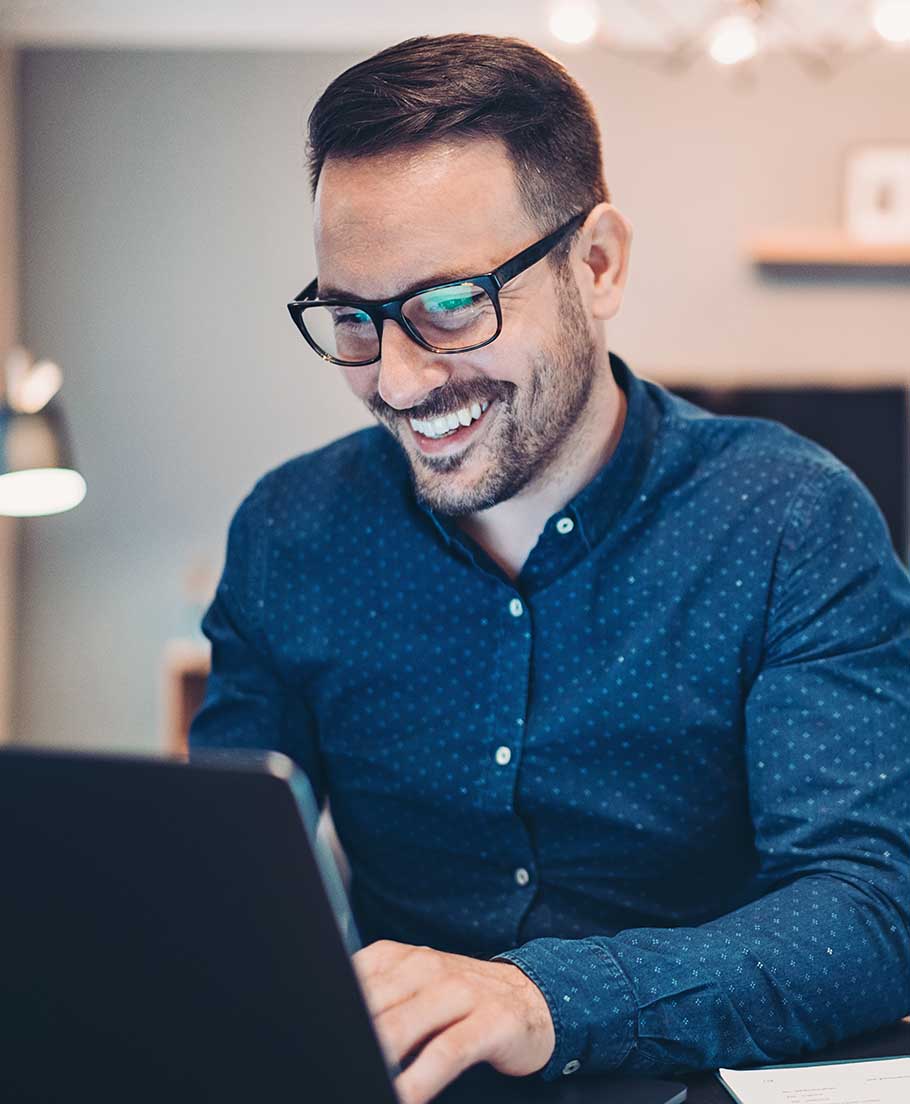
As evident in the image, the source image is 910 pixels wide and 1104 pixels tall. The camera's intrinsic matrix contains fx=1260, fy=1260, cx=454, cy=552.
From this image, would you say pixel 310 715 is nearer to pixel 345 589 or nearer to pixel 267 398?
pixel 345 589

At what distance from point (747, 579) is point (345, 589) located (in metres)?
0.40

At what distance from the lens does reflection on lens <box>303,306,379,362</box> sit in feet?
3.61

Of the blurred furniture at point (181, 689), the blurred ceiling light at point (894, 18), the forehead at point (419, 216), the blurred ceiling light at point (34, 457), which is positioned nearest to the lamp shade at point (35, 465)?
the blurred ceiling light at point (34, 457)

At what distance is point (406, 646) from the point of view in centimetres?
123

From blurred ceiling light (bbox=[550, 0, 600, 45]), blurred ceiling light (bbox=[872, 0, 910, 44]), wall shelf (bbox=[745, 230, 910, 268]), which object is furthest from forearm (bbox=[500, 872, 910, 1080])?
wall shelf (bbox=[745, 230, 910, 268])

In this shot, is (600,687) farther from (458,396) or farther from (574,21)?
(574,21)

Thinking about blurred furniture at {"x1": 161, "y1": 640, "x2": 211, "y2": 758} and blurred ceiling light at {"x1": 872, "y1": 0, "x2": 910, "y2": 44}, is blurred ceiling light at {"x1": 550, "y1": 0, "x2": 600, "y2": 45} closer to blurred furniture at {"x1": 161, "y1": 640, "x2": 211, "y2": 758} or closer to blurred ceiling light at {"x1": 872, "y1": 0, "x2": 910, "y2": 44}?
blurred ceiling light at {"x1": 872, "y1": 0, "x2": 910, "y2": 44}

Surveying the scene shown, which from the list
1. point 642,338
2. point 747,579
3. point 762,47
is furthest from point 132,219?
point 747,579

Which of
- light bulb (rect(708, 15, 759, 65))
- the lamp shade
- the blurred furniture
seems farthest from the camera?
the blurred furniture

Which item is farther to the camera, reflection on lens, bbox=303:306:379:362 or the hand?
reflection on lens, bbox=303:306:379:362

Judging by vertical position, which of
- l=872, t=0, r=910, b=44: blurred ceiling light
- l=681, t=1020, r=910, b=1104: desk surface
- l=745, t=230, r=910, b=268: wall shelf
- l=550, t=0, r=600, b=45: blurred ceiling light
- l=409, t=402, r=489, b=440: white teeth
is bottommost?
l=681, t=1020, r=910, b=1104: desk surface

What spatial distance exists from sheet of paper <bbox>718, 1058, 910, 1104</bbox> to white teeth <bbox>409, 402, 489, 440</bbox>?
1.89 feet

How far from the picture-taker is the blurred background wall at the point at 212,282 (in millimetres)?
3566

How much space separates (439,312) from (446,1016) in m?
0.59
